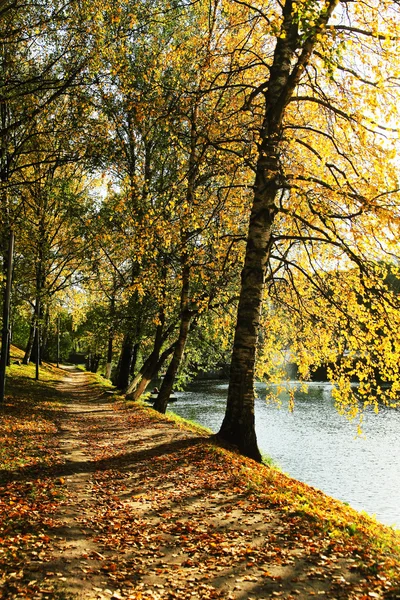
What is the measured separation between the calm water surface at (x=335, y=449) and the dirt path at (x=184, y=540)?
4196 millimetres

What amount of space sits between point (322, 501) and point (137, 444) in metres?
4.76

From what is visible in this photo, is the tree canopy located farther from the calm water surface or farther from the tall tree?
the calm water surface

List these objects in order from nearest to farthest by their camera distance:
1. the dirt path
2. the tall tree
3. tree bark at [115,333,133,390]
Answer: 1. the dirt path
2. the tall tree
3. tree bark at [115,333,133,390]

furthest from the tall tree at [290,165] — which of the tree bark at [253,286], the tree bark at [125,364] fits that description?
the tree bark at [125,364]

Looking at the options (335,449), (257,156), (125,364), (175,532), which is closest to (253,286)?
(257,156)

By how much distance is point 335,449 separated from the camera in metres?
20.9

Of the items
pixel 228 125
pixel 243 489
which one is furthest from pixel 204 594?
pixel 228 125

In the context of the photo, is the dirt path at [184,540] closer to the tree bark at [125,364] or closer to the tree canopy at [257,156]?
the tree canopy at [257,156]

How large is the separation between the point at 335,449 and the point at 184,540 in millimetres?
17055

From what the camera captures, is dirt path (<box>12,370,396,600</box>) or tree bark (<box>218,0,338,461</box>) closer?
dirt path (<box>12,370,396,600</box>)

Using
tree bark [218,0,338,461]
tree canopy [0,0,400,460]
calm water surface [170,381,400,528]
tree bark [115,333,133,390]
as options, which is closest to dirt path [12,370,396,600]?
tree bark [218,0,338,461]

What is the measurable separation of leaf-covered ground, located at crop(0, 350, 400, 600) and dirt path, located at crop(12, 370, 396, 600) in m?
0.02

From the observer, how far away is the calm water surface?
1477 centimetres

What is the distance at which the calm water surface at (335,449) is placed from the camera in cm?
1477
